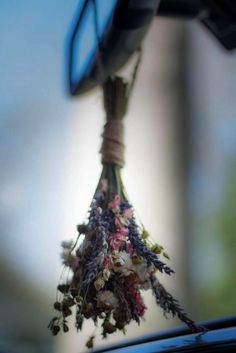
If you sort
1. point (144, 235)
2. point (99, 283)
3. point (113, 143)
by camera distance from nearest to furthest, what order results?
point (99, 283)
point (144, 235)
point (113, 143)

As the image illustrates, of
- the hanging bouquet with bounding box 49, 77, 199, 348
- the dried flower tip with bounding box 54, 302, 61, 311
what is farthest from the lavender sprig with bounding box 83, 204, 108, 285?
the dried flower tip with bounding box 54, 302, 61, 311

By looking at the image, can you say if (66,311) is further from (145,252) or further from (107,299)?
(145,252)

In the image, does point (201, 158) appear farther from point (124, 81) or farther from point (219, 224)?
point (124, 81)

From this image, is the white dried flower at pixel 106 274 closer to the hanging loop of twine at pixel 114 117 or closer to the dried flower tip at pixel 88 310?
the dried flower tip at pixel 88 310

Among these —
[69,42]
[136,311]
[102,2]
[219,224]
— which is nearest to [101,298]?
[136,311]

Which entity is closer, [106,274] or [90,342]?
[106,274]

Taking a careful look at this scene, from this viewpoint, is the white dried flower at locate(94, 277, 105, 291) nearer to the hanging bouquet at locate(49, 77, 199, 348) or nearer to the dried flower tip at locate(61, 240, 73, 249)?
the hanging bouquet at locate(49, 77, 199, 348)

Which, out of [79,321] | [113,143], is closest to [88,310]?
[79,321]
